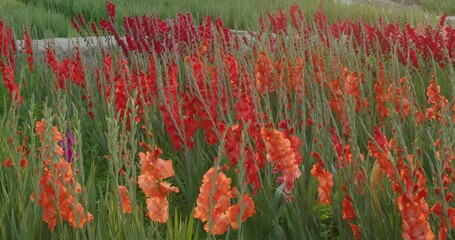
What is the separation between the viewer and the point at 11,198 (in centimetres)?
192

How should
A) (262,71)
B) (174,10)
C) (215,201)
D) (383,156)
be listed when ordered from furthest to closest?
(174,10)
(262,71)
(383,156)
(215,201)

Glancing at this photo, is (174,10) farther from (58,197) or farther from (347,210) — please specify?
(58,197)

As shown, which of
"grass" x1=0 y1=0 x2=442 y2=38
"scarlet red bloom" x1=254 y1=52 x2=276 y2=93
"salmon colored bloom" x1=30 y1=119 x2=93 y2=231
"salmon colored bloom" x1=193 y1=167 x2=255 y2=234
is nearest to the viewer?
"salmon colored bloom" x1=193 y1=167 x2=255 y2=234

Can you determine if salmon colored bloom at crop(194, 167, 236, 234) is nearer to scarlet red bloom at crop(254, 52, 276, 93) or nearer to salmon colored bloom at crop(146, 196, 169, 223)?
salmon colored bloom at crop(146, 196, 169, 223)

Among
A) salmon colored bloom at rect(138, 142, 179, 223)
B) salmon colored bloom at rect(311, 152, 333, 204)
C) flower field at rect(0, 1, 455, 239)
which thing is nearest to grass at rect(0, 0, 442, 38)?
flower field at rect(0, 1, 455, 239)

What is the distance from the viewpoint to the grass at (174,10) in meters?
6.28

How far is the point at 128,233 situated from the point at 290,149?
48 cm

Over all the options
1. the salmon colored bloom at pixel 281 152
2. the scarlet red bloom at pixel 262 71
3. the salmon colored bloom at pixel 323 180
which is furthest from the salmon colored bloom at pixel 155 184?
the scarlet red bloom at pixel 262 71

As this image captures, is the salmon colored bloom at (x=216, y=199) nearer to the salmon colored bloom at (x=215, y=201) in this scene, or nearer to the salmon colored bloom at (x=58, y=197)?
the salmon colored bloom at (x=215, y=201)

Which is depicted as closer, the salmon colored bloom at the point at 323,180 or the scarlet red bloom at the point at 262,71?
the salmon colored bloom at the point at 323,180

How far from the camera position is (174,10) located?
7180mm

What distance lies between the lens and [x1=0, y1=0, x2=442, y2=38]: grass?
20.6 feet

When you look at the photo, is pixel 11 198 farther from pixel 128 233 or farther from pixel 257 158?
pixel 257 158

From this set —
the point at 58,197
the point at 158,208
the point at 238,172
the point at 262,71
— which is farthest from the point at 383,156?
the point at 262,71
